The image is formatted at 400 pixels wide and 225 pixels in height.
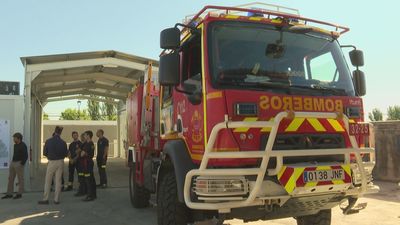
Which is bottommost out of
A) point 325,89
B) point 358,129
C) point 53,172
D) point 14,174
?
point 14,174

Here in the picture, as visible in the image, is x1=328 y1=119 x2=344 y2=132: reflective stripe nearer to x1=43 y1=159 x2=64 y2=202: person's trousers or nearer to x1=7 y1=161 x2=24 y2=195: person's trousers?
x1=43 y1=159 x2=64 y2=202: person's trousers

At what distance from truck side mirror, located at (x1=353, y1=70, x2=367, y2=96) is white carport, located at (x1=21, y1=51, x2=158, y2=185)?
4.80 m

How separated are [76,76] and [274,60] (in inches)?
483

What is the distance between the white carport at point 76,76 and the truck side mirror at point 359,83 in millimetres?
4804

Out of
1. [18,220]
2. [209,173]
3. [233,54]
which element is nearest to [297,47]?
[233,54]

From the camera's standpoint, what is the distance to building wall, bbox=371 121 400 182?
1262 centimetres

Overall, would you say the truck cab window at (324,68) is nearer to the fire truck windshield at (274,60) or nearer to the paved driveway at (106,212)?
the fire truck windshield at (274,60)

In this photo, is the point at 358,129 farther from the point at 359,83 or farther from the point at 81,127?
the point at 81,127

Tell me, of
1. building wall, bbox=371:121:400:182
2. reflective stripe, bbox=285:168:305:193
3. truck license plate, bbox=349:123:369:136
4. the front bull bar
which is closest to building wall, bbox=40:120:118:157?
building wall, bbox=371:121:400:182

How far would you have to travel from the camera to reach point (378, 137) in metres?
13.2

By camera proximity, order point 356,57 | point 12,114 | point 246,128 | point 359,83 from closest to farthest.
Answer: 1. point 246,128
2. point 359,83
3. point 356,57
4. point 12,114

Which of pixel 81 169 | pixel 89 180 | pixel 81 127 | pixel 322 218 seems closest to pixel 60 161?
pixel 81 169

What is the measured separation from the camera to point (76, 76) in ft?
51.4

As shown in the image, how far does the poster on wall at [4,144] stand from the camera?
11359 mm
